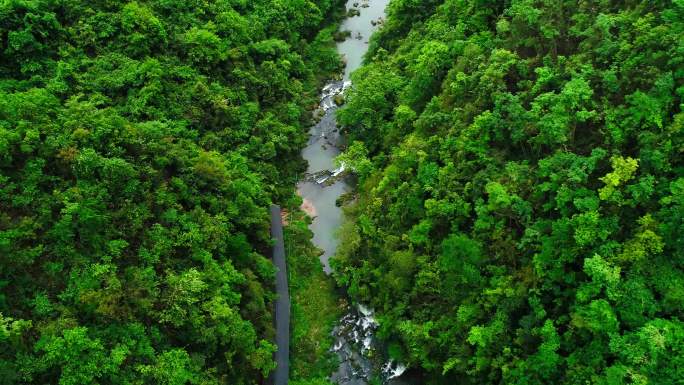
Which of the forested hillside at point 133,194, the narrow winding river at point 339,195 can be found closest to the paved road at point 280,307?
the forested hillside at point 133,194

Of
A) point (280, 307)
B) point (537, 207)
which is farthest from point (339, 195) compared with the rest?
point (537, 207)

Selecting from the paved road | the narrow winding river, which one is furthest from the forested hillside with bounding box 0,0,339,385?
the narrow winding river

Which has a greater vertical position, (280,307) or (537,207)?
(537,207)

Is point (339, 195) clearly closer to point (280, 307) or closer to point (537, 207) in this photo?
point (280, 307)

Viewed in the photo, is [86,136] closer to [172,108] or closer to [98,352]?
[172,108]

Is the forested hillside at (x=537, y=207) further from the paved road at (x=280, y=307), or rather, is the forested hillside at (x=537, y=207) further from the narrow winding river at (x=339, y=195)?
the paved road at (x=280, y=307)

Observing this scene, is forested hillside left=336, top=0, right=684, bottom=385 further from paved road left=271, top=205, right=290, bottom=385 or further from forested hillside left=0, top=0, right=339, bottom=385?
forested hillside left=0, top=0, right=339, bottom=385
